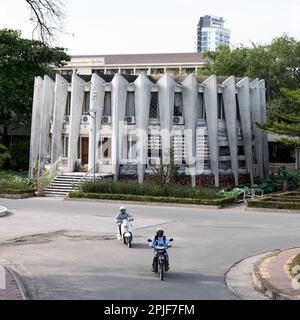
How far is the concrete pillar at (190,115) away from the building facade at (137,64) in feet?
184

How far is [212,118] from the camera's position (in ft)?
120

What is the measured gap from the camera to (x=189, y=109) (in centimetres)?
3631

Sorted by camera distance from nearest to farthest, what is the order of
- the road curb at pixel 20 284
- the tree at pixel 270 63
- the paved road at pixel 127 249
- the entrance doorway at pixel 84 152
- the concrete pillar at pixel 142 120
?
the road curb at pixel 20 284
the paved road at pixel 127 249
the concrete pillar at pixel 142 120
the entrance doorway at pixel 84 152
the tree at pixel 270 63

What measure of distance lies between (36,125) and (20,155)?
761 cm

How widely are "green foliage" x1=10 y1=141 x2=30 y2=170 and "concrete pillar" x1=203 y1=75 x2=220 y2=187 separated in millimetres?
16649

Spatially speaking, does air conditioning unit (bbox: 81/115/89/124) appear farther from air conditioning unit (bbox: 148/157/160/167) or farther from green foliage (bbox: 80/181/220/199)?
green foliage (bbox: 80/181/220/199)

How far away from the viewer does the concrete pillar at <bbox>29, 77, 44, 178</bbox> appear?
129ft

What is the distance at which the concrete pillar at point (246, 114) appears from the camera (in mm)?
38312

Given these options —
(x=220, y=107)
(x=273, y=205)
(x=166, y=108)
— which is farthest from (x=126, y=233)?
(x=220, y=107)

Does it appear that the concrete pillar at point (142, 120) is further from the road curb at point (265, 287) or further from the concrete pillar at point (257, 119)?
the road curb at point (265, 287)

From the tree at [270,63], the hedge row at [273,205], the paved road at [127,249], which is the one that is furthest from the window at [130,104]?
the tree at [270,63]

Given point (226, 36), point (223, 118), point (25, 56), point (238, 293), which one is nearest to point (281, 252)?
point (238, 293)

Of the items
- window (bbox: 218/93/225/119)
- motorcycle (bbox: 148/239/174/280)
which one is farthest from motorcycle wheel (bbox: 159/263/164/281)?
window (bbox: 218/93/225/119)

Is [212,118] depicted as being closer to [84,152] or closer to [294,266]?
[84,152]
